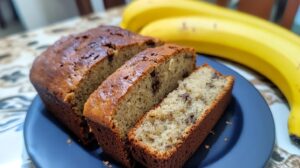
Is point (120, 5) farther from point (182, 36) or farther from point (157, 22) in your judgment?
point (182, 36)

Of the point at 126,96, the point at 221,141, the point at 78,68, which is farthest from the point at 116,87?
the point at 221,141

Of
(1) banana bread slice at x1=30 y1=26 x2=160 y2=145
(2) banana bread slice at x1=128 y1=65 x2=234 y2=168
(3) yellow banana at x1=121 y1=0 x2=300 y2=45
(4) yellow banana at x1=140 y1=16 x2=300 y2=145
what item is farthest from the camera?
(3) yellow banana at x1=121 y1=0 x2=300 y2=45

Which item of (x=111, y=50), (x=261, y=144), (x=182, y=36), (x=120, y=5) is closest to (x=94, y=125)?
(x=111, y=50)

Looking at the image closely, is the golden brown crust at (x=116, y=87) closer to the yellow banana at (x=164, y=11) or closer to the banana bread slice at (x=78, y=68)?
the banana bread slice at (x=78, y=68)

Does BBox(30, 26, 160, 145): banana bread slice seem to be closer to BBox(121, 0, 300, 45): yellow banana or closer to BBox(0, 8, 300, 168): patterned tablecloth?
BBox(0, 8, 300, 168): patterned tablecloth

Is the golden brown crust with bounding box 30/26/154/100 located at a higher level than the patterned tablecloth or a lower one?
higher

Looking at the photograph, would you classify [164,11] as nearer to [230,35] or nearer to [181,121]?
[230,35]

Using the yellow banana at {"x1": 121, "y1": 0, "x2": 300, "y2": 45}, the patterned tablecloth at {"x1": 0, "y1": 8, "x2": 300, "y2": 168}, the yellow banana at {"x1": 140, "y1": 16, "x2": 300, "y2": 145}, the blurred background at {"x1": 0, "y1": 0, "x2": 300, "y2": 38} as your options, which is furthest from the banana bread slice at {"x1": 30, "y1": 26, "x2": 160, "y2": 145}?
the blurred background at {"x1": 0, "y1": 0, "x2": 300, "y2": 38}

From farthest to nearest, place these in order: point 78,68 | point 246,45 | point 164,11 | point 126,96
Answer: point 164,11
point 246,45
point 78,68
point 126,96
